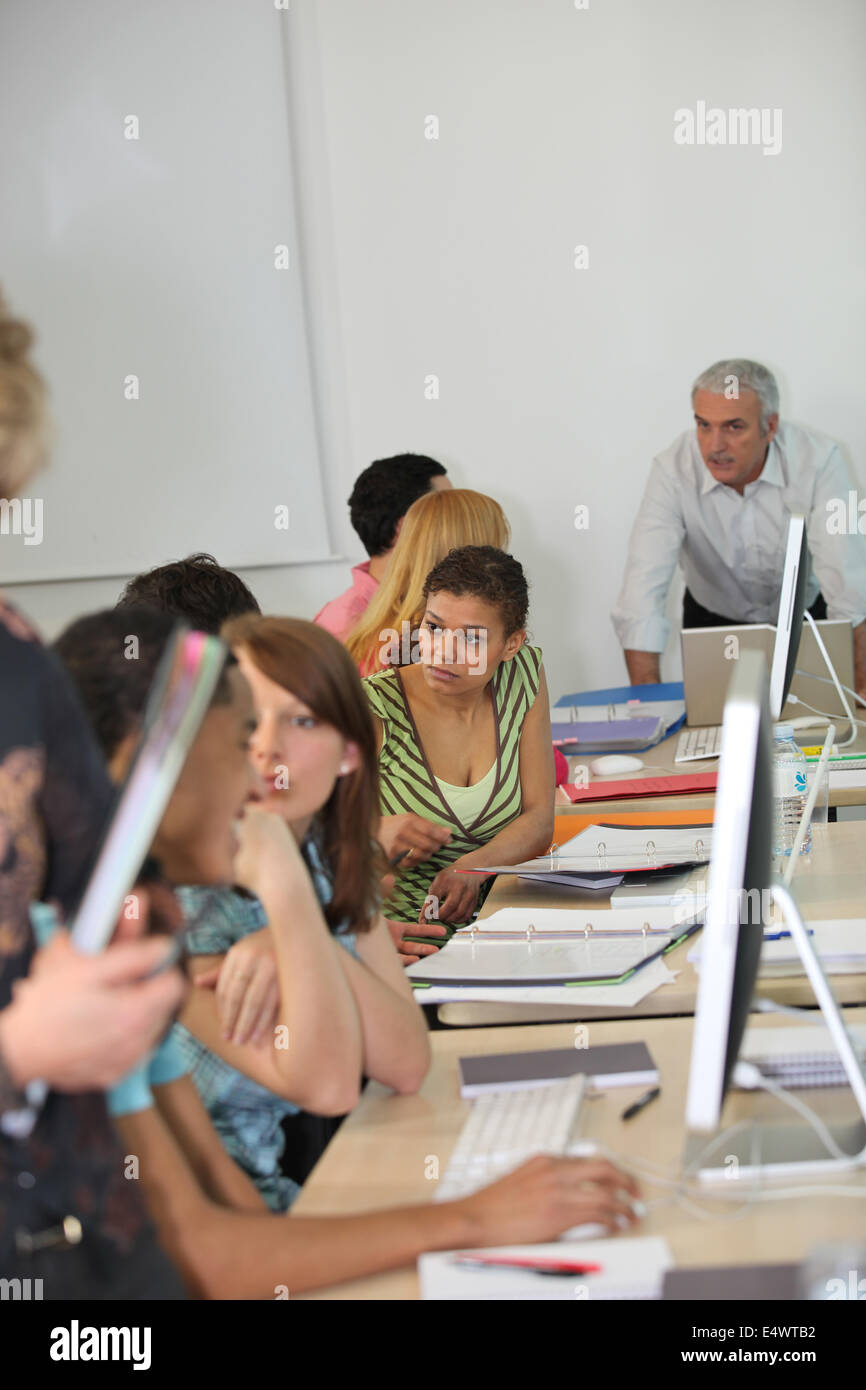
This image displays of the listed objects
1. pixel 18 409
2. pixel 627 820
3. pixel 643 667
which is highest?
pixel 18 409

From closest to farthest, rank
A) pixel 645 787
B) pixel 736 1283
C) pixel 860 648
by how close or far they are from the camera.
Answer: pixel 736 1283
pixel 645 787
pixel 860 648

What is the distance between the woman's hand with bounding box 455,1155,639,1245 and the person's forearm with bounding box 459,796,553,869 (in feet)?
3.98

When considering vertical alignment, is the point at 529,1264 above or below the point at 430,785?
above

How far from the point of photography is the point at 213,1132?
103cm

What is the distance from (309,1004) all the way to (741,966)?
1.32 feet

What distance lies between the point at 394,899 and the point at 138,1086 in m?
1.46

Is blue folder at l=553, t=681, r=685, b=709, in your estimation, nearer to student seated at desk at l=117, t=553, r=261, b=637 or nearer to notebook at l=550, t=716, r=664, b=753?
notebook at l=550, t=716, r=664, b=753

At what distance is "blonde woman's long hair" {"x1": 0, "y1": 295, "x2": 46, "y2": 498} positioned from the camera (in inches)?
25.6

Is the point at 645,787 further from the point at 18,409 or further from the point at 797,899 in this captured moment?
the point at 18,409

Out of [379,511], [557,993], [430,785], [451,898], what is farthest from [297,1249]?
[379,511]

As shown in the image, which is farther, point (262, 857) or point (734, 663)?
point (734, 663)

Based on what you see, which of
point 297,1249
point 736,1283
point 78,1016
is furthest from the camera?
point 297,1249

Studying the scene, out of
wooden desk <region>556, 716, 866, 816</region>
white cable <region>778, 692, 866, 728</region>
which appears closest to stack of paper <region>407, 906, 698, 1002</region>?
wooden desk <region>556, 716, 866, 816</region>

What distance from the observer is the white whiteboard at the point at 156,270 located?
3.97 m
